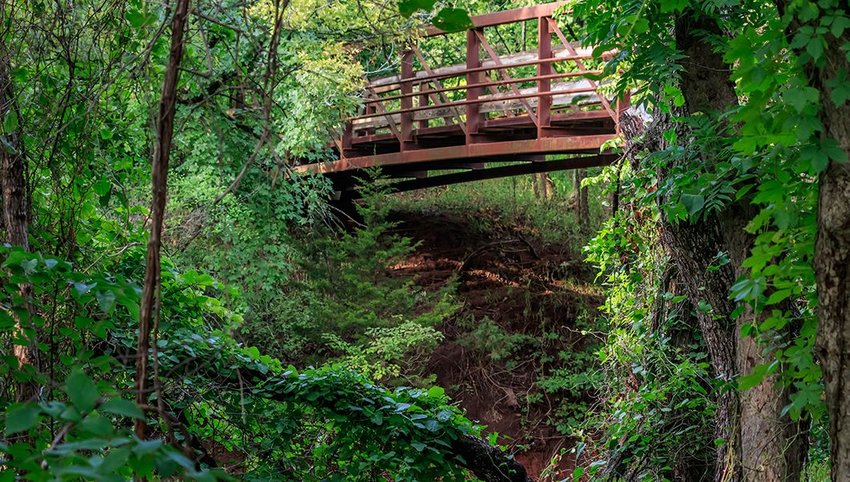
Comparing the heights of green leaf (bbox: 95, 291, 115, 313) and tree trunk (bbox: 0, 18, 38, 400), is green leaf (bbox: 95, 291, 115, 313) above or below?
below

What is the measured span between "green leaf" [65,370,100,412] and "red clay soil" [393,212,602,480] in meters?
8.24

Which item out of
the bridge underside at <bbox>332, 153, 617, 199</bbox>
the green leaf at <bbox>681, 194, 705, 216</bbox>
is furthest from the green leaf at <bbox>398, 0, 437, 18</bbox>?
the bridge underside at <bbox>332, 153, 617, 199</bbox>

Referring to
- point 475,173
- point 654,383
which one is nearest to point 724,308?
point 654,383

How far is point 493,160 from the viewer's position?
10.6 m

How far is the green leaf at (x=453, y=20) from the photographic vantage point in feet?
5.37

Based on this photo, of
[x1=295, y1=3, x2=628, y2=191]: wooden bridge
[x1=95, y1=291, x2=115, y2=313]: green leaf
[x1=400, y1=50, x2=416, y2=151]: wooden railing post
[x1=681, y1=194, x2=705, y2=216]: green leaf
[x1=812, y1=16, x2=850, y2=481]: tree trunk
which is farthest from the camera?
[x1=400, y1=50, x2=416, y2=151]: wooden railing post

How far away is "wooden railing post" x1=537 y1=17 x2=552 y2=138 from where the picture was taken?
9820 mm

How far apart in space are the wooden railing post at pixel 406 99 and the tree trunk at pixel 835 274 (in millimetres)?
8780

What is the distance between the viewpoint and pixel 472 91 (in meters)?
10.7

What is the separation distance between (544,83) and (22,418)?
31.1 feet

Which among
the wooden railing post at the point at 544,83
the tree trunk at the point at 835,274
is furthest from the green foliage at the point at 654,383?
the wooden railing post at the point at 544,83

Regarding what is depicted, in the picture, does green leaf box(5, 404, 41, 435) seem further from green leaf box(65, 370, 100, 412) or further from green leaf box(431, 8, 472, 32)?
green leaf box(431, 8, 472, 32)

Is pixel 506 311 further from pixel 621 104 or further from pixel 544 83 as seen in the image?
pixel 621 104

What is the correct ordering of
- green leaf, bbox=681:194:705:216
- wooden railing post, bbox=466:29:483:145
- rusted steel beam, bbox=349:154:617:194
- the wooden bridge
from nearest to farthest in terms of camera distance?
1. green leaf, bbox=681:194:705:216
2. the wooden bridge
3. wooden railing post, bbox=466:29:483:145
4. rusted steel beam, bbox=349:154:617:194
